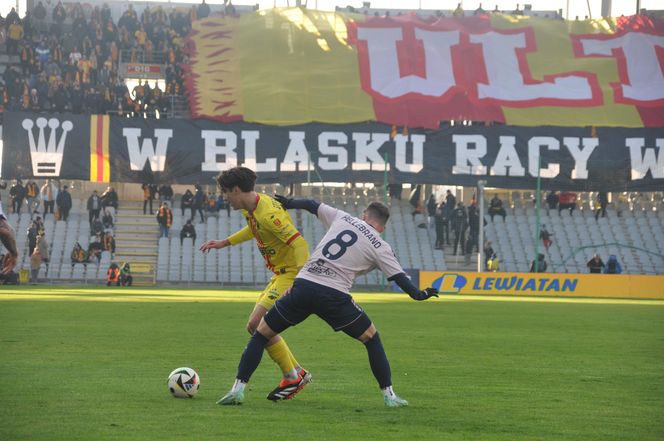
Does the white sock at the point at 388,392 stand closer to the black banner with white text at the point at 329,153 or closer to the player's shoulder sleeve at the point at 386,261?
the player's shoulder sleeve at the point at 386,261

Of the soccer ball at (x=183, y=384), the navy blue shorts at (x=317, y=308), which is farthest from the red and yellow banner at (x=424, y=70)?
the navy blue shorts at (x=317, y=308)

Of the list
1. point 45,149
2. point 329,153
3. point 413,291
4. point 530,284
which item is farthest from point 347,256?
point 329,153

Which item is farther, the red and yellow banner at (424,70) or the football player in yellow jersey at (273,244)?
the red and yellow banner at (424,70)

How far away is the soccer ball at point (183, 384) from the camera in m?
10.4

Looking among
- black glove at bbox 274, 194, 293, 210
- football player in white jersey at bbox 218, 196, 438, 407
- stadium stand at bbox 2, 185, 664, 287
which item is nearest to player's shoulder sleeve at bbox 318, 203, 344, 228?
football player in white jersey at bbox 218, 196, 438, 407

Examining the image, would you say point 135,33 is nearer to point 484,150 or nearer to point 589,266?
point 484,150

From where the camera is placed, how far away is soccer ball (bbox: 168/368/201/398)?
10.4 metres

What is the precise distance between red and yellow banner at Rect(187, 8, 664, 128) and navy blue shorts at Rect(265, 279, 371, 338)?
122ft

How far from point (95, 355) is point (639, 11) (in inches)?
1759

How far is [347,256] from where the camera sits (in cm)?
1010

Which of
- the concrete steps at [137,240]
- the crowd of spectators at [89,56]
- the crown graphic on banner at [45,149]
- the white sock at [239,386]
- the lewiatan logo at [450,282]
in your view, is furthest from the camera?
the crowd of spectators at [89,56]

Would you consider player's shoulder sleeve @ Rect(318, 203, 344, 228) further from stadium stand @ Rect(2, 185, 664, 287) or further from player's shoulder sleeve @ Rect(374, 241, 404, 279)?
stadium stand @ Rect(2, 185, 664, 287)

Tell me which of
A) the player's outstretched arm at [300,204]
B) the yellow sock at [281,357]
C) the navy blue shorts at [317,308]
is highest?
the player's outstretched arm at [300,204]

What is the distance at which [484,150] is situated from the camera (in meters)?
47.5
